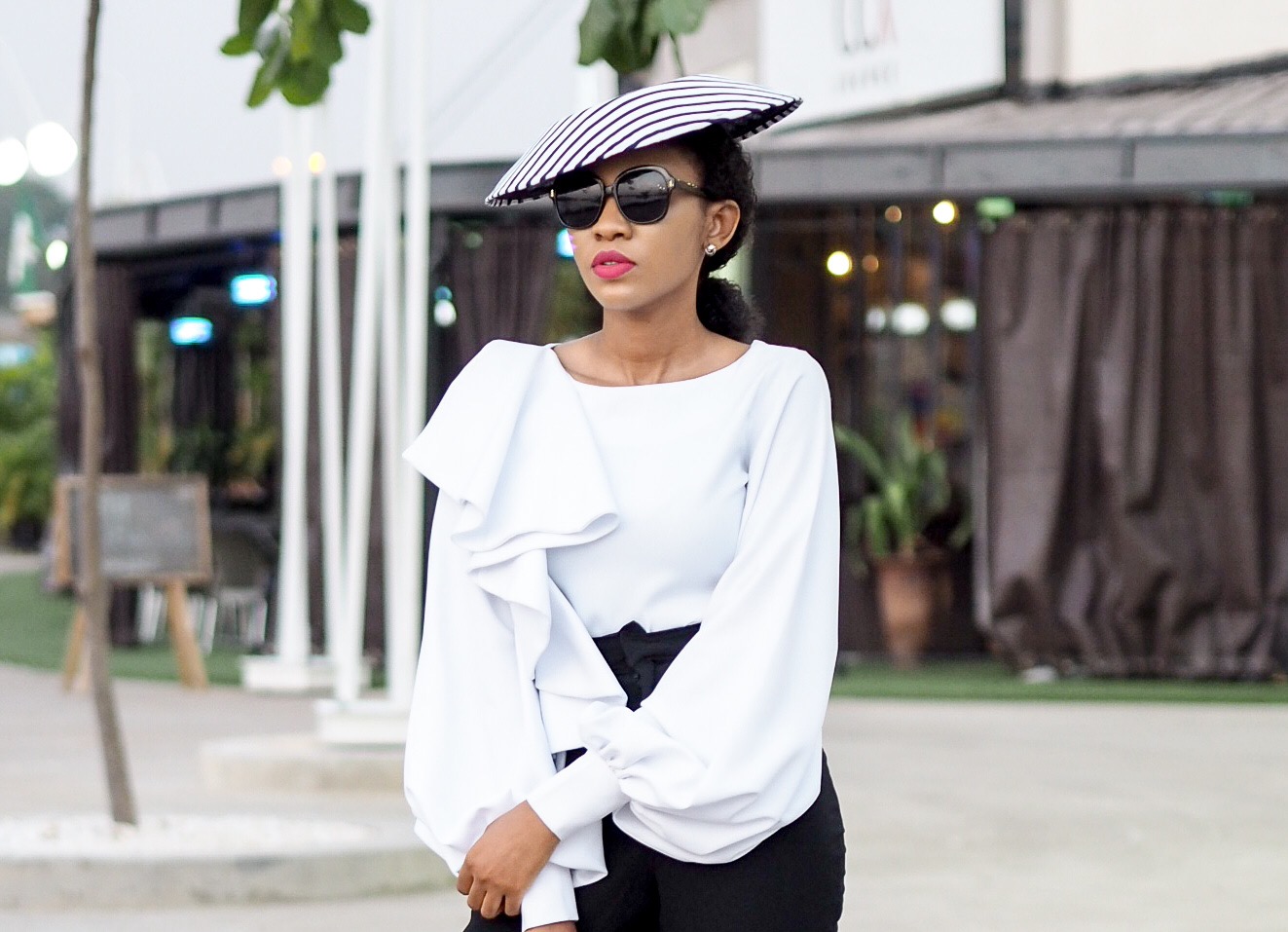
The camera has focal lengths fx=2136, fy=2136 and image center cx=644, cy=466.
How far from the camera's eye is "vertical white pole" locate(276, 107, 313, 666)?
11117mm

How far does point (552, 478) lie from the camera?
214cm

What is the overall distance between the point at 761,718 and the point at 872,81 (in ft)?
45.7

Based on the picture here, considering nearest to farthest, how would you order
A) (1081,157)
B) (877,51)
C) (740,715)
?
(740,715)
(1081,157)
(877,51)

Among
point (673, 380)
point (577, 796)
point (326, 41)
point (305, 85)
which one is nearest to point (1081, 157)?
point (305, 85)

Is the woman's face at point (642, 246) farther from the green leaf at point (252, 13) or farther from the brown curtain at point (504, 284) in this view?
the brown curtain at point (504, 284)

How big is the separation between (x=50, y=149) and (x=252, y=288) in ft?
39.0

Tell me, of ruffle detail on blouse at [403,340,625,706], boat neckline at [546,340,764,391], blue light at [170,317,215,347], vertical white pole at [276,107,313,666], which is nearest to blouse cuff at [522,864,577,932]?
ruffle detail on blouse at [403,340,625,706]

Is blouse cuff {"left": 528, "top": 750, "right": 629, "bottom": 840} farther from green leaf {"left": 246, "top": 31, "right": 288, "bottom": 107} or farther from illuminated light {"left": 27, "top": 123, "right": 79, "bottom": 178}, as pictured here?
illuminated light {"left": 27, "top": 123, "right": 79, "bottom": 178}

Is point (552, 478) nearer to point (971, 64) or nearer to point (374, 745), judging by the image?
point (374, 745)

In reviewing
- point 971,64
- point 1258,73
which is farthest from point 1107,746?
point 971,64

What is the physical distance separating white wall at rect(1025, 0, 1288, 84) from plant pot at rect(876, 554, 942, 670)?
11.6 feet

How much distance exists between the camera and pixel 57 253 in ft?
62.3

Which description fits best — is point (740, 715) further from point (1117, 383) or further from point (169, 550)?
point (1117, 383)

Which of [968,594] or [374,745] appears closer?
[374,745]
